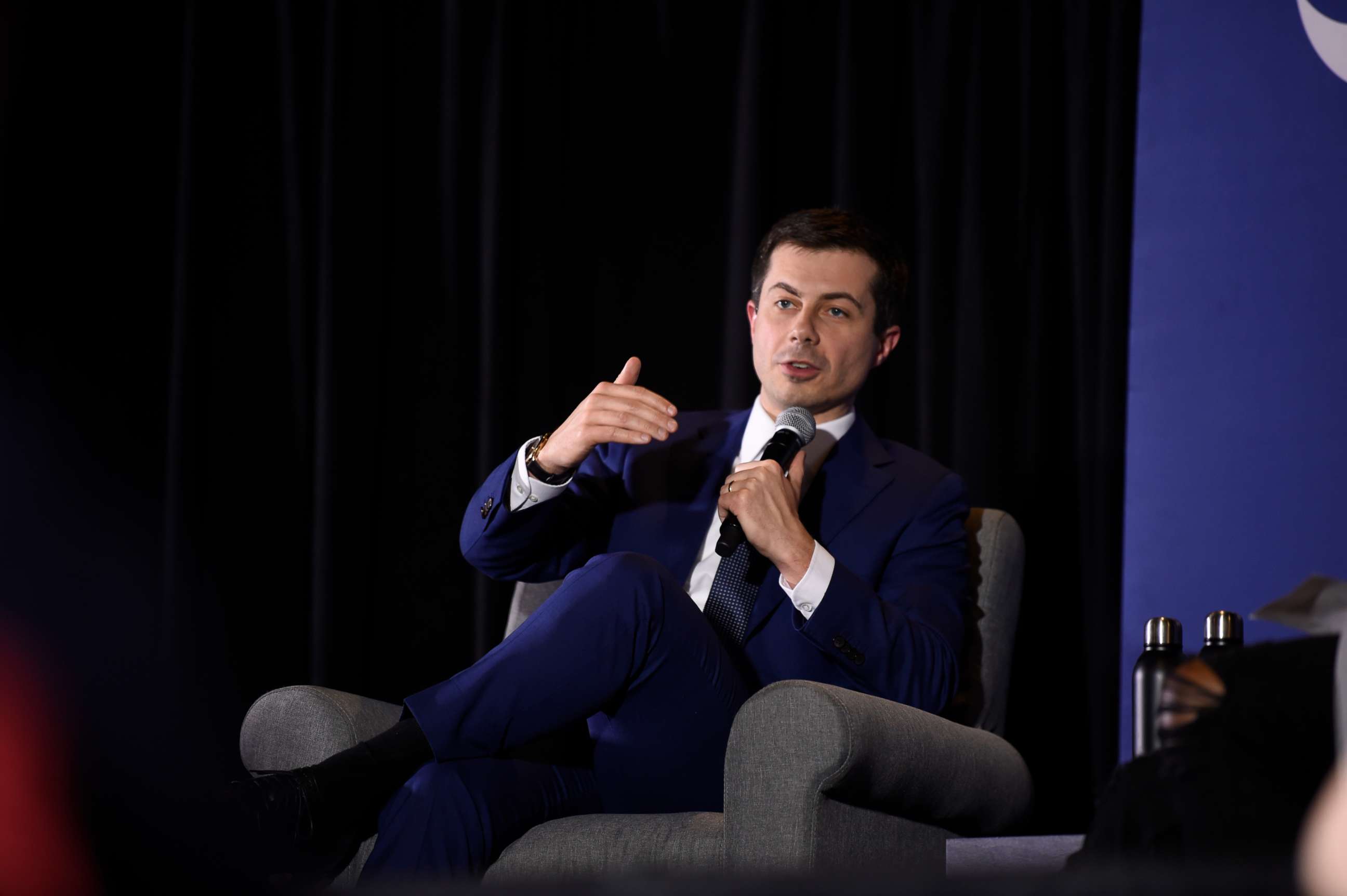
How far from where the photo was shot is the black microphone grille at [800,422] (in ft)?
6.51

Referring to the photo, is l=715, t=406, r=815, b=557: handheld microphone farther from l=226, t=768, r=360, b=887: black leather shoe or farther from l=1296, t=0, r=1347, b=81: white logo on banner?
l=1296, t=0, r=1347, b=81: white logo on banner

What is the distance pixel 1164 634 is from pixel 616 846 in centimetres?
75

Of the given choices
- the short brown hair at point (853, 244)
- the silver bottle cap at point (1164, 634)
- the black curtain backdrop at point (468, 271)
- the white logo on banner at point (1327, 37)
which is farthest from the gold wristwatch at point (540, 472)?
the white logo on banner at point (1327, 37)

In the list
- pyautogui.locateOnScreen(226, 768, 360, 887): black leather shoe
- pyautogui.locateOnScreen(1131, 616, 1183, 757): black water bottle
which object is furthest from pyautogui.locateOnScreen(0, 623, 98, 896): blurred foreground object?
pyautogui.locateOnScreen(1131, 616, 1183, 757): black water bottle

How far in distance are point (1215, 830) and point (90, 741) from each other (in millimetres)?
1014

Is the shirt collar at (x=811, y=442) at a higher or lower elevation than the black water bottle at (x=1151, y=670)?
higher

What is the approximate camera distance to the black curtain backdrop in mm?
2654

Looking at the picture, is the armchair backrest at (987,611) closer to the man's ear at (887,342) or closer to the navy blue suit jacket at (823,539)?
the navy blue suit jacket at (823,539)

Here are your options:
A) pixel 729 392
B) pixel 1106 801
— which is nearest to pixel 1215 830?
pixel 1106 801

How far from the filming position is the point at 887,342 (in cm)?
233

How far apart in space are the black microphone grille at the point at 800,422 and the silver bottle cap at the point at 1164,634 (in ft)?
1.99

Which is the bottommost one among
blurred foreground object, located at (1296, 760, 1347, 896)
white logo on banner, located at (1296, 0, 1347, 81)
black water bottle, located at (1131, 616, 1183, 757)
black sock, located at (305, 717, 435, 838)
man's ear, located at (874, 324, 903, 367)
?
black sock, located at (305, 717, 435, 838)

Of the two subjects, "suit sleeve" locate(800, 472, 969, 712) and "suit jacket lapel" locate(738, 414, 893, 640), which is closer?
"suit sleeve" locate(800, 472, 969, 712)

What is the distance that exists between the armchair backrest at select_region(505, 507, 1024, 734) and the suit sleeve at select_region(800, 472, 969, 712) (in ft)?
0.31
